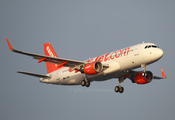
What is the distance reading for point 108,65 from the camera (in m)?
46.0

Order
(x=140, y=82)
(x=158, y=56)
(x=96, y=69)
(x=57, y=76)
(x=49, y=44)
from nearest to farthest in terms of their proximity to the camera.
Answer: (x=158, y=56) → (x=96, y=69) → (x=140, y=82) → (x=57, y=76) → (x=49, y=44)

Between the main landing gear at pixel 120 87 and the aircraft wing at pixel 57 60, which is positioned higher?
the aircraft wing at pixel 57 60

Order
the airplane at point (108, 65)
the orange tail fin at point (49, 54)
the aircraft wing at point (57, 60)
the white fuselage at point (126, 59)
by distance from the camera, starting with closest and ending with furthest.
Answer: the white fuselage at point (126, 59), the airplane at point (108, 65), the aircraft wing at point (57, 60), the orange tail fin at point (49, 54)

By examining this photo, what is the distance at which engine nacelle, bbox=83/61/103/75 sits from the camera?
45219 millimetres

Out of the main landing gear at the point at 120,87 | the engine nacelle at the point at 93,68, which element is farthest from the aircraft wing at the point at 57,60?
the main landing gear at the point at 120,87

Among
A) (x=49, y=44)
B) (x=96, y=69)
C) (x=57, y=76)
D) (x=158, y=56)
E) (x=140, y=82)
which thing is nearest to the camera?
(x=158, y=56)

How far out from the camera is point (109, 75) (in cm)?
4741

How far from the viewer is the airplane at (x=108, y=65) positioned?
43.6 metres

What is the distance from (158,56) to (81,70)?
40.6 feet

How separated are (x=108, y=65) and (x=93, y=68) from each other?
2.51 m

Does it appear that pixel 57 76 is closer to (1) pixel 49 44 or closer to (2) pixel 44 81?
(2) pixel 44 81

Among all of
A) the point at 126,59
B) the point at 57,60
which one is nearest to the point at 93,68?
the point at 126,59

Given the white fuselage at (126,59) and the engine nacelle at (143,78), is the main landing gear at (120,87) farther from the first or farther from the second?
the white fuselage at (126,59)

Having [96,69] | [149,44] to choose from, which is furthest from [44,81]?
[149,44]
